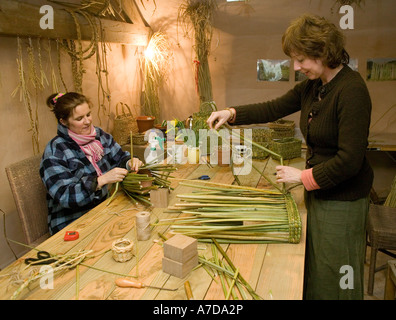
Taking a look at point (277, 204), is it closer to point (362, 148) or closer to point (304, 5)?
point (362, 148)

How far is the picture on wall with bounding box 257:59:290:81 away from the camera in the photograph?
443cm

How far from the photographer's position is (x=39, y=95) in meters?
3.10

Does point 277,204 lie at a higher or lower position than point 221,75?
lower

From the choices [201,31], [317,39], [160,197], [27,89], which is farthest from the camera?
A: [201,31]

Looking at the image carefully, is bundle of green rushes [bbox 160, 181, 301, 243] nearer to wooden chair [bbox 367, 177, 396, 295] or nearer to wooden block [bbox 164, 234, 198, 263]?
wooden block [bbox 164, 234, 198, 263]

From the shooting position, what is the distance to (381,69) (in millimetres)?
4121

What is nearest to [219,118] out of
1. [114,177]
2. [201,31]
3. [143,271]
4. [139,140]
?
[114,177]

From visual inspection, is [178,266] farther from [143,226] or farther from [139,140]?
[139,140]

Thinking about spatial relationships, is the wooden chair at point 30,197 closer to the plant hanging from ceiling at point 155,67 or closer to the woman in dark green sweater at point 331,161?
the woman in dark green sweater at point 331,161

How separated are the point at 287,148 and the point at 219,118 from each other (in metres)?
0.92

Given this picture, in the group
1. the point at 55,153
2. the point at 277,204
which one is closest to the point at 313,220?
the point at 277,204

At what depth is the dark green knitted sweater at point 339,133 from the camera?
5.30 ft
